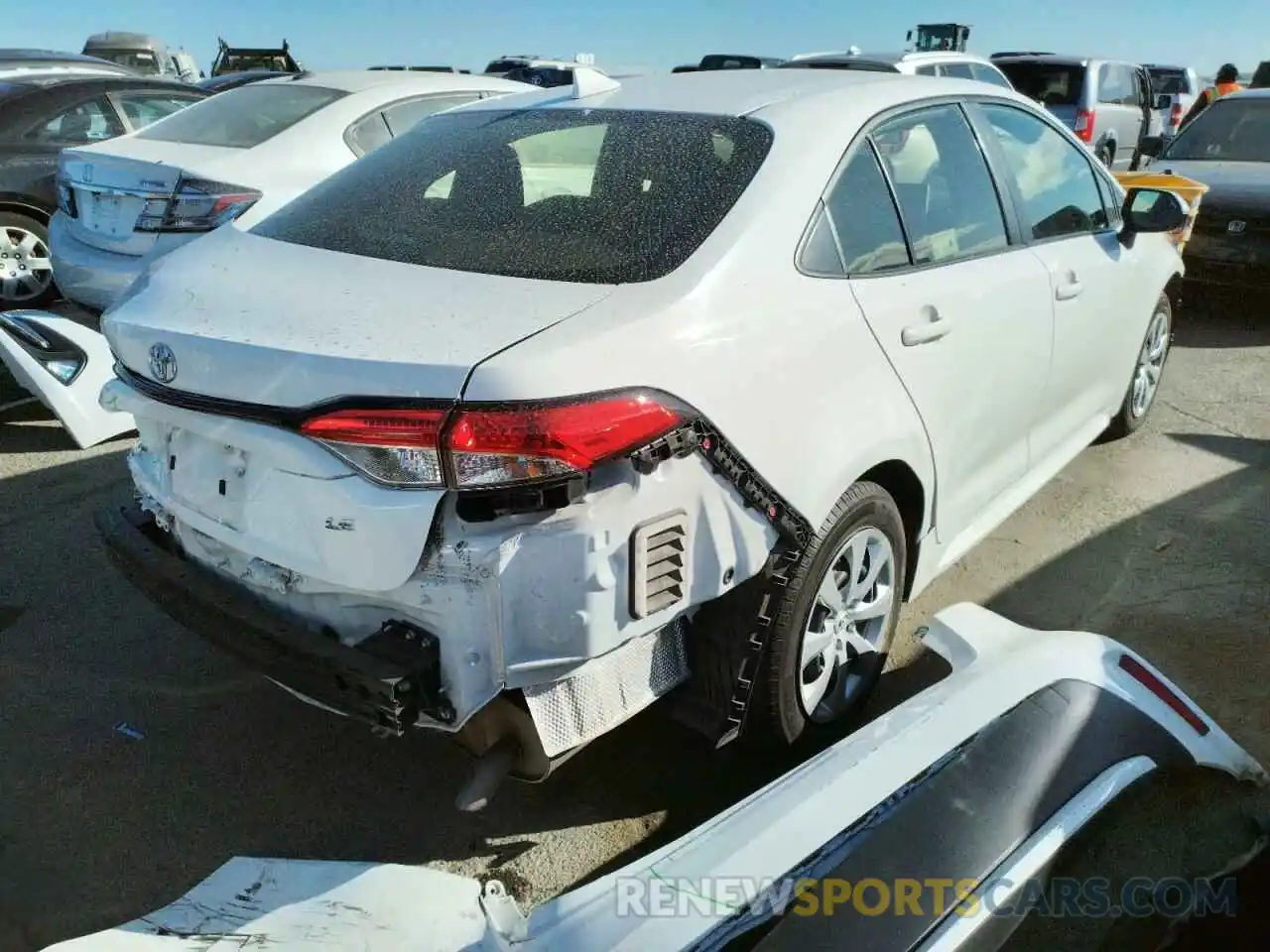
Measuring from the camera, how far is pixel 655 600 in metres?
1.99

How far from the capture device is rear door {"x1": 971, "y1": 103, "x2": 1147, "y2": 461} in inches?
134

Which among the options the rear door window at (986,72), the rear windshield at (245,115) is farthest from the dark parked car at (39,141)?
the rear door window at (986,72)

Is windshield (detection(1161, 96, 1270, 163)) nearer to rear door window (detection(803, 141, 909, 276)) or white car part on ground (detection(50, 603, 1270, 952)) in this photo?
rear door window (detection(803, 141, 909, 276))

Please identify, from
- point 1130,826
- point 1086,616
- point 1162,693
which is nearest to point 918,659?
point 1086,616

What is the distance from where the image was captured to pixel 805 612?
2410 mm

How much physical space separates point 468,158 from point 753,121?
80cm

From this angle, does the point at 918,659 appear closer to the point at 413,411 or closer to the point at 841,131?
the point at 841,131

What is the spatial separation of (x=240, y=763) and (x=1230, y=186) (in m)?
7.80

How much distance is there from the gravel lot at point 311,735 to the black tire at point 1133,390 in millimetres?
551

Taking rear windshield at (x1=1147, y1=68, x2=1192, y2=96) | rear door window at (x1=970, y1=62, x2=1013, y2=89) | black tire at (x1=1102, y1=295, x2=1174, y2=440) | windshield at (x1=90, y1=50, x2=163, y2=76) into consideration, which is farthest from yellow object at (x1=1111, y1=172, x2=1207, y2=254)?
windshield at (x1=90, y1=50, x2=163, y2=76)

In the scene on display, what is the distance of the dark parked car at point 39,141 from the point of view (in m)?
6.94

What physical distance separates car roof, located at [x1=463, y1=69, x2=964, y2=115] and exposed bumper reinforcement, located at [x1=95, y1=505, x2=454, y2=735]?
1.66 m

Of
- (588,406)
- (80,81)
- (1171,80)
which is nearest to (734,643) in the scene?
(588,406)

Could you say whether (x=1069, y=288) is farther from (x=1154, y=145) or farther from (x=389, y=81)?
(x=1154, y=145)
